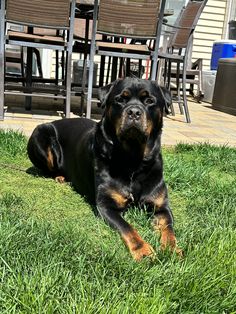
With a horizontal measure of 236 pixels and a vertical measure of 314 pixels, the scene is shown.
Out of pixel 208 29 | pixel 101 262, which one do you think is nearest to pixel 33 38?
pixel 101 262

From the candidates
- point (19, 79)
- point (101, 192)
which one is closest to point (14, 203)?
point (101, 192)

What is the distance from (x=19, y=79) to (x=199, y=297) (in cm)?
558

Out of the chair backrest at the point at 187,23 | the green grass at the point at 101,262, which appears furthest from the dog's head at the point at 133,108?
the chair backrest at the point at 187,23

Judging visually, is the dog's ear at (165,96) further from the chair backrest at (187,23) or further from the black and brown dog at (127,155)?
the chair backrest at (187,23)

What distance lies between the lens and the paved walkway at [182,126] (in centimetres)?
495

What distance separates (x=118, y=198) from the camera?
2.70 metres

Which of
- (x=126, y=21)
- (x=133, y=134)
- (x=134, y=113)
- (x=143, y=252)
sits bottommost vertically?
(x=143, y=252)

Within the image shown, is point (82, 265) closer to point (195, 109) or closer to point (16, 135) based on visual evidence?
point (16, 135)

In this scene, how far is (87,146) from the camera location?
308cm

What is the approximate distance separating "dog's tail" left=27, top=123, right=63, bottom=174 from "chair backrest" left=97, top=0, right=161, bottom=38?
1828 millimetres

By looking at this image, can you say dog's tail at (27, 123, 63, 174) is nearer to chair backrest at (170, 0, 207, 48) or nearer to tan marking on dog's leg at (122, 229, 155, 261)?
tan marking on dog's leg at (122, 229, 155, 261)

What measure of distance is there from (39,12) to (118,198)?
2839 millimetres

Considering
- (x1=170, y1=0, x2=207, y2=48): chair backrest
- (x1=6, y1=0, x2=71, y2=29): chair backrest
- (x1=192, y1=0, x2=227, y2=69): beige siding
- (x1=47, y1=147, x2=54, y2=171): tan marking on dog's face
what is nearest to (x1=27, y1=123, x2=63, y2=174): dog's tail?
(x1=47, y1=147, x2=54, y2=171): tan marking on dog's face

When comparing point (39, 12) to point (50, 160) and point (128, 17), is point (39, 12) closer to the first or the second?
point (128, 17)
